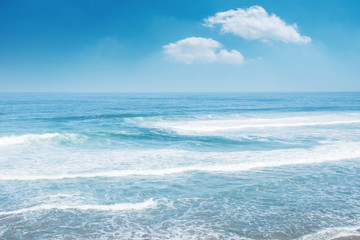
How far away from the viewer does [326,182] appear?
12117 mm

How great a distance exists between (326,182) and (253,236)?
20.7ft

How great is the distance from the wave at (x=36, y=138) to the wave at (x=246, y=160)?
9093mm

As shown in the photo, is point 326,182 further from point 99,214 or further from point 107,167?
point 107,167

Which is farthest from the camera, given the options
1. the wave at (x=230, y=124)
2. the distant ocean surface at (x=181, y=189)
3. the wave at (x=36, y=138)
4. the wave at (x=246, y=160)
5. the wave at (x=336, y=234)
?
the wave at (x=230, y=124)

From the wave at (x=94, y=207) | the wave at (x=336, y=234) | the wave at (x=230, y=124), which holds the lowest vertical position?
the wave at (x=94, y=207)

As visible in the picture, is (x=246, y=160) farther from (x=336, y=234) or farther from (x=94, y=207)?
(x=94, y=207)

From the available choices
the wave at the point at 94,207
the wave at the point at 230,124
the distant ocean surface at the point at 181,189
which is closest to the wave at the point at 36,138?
the distant ocean surface at the point at 181,189

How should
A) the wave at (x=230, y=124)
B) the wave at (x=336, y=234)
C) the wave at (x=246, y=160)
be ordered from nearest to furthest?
the wave at (x=336, y=234)
the wave at (x=246, y=160)
the wave at (x=230, y=124)

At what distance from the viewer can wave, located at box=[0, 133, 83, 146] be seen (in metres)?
21.8

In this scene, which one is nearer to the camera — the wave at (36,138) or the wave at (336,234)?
the wave at (336,234)

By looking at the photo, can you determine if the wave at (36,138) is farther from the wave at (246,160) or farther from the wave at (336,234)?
the wave at (336,234)

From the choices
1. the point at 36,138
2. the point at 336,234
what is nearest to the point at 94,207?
the point at 336,234

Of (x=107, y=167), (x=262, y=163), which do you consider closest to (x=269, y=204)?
(x=262, y=163)

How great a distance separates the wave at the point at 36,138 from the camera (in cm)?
2180
